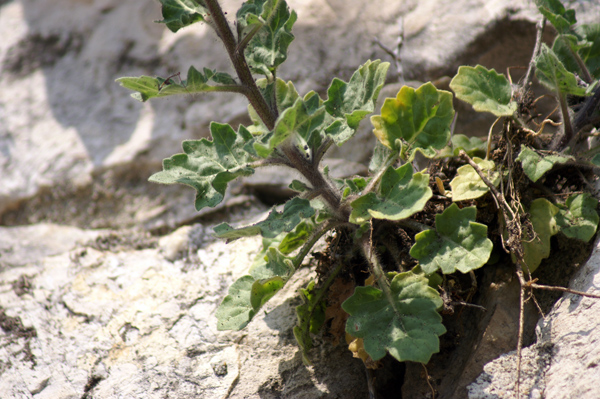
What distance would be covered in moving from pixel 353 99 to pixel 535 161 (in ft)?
2.83

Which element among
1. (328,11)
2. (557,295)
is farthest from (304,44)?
(557,295)

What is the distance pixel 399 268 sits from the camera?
7.07 feet

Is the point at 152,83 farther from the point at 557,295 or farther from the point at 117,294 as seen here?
the point at 557,295

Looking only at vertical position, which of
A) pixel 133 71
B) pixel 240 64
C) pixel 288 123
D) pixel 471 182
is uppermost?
pixel 240 64

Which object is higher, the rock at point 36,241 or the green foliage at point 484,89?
the green foliage at point 484,89

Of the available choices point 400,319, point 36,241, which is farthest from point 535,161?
point 36,241

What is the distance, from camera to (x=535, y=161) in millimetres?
2129

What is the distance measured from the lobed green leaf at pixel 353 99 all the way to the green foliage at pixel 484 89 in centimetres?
38

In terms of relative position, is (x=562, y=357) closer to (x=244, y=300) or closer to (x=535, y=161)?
(x=535, y=161)

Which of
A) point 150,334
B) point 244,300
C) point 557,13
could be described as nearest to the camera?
point 244,300

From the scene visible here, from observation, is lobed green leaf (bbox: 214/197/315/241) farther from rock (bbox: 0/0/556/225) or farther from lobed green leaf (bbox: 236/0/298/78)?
rock (bbox: 0/0/556/225)

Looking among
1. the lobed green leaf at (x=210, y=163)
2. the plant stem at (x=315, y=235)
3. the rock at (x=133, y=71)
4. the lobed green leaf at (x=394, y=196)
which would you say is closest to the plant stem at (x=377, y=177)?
the lobed green leaf at (x=394, y=196)

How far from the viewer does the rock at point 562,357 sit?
1.65 m

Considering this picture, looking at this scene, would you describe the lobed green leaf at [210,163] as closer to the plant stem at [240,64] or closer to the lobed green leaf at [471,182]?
the plant stem at [240,64]
